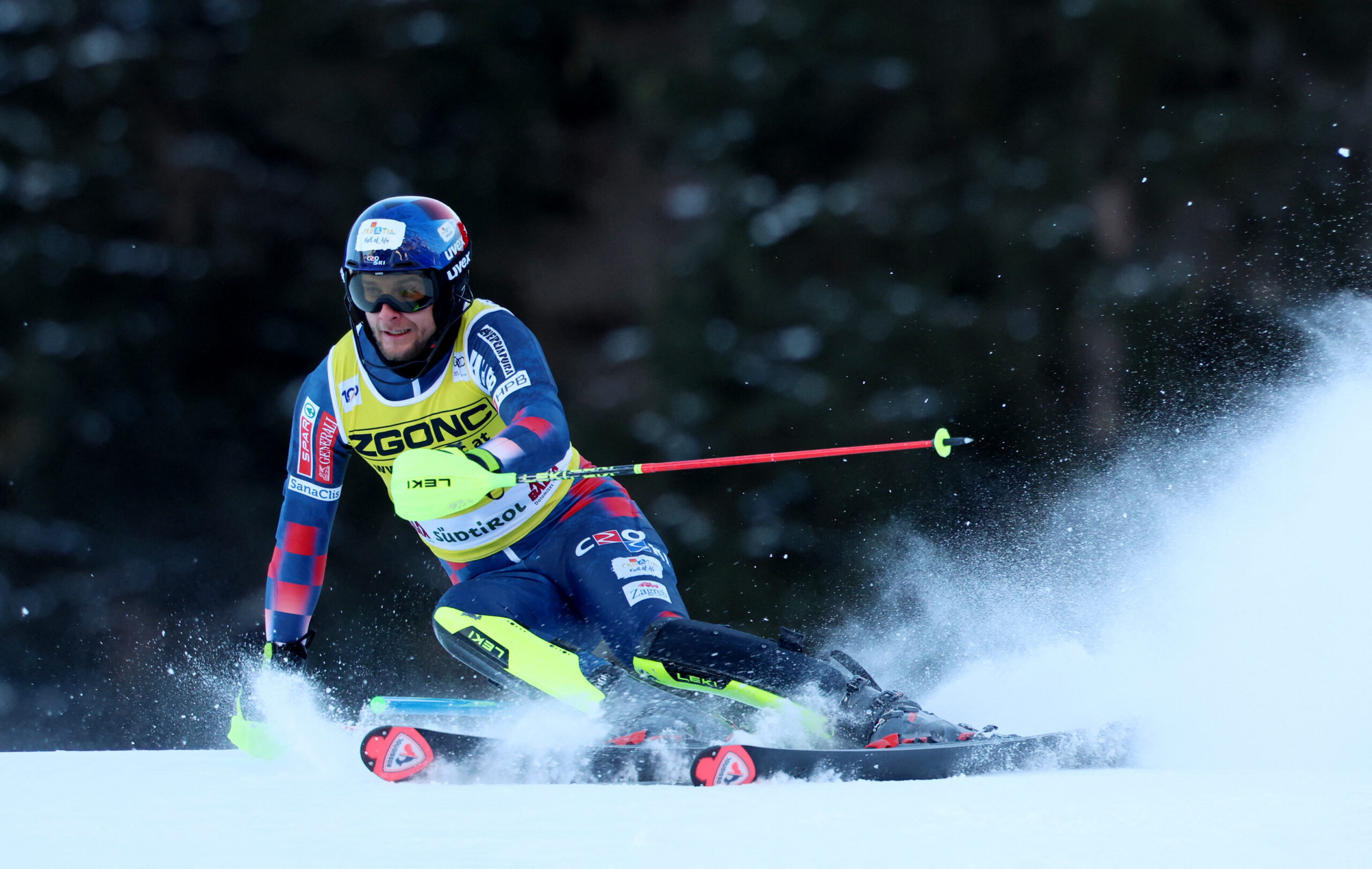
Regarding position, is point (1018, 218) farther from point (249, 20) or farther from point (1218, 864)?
point (1218, 864)

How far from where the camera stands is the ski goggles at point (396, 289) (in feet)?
7.39

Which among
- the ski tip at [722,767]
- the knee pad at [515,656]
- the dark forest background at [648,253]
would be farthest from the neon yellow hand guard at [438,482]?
the dark forest background at [648,253]

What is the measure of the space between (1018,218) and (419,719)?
293 cm

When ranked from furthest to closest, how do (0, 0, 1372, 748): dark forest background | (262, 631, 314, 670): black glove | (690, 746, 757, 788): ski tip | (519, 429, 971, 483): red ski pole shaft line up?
(0, 0, 1372, 748): dark forest background
(262, 631, 314, 670): black glove
(519, 429, 971, 483): red ski pole shaft
(690, 746, 757, 788): ski tip

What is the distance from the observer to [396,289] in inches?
89.0

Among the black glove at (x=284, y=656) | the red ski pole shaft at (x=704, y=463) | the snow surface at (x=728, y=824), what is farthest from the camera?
the black glove at (x=284, y=656)

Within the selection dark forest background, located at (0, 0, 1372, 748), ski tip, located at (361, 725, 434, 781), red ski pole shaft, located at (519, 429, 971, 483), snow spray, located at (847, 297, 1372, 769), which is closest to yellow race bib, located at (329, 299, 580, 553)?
red ski pole shaft, located at (519, 429, 971, 483)

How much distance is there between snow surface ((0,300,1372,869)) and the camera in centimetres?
131

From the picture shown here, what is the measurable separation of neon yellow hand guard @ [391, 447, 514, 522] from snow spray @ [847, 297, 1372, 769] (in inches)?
45.0

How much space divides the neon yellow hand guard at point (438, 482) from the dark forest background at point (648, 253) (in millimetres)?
2468

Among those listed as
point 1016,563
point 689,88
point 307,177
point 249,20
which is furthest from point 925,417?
point 249,20

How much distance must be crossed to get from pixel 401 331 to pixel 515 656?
64 cm

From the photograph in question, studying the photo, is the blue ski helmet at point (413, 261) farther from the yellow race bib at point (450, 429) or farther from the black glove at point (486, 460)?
the black glove at point (486, 460)

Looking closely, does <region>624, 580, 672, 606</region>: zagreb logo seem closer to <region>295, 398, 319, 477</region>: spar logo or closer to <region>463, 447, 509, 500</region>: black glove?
<region>463, 447, 509, 500</region>: black glove
